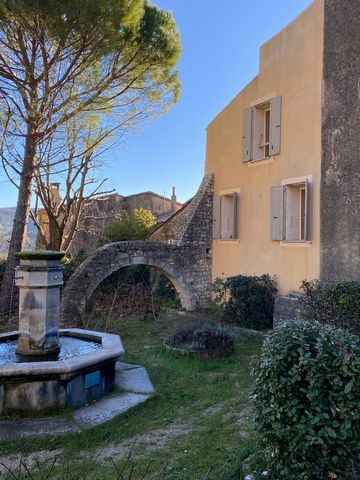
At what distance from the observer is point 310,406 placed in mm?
2486

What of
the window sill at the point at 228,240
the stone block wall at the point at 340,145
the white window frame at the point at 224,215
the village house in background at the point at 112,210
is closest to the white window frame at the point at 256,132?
the white window frame at the point at 224,215

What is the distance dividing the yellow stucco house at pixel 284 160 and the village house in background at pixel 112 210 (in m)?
8.29

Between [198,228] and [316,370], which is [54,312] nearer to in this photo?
[316,370]

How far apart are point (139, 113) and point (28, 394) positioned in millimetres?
10831

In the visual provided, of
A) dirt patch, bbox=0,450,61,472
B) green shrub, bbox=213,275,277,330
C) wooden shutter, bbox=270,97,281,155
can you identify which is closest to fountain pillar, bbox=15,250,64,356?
dirt patch, bbox=0,450,61,472

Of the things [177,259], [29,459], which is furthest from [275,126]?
[29,459]

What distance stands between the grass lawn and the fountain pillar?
1.56 m

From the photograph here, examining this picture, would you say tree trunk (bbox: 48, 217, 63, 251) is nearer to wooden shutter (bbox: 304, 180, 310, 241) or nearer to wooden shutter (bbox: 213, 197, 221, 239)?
wooden shutter (bbox: 213, 197, 221, 239)

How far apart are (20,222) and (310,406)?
10524 mm

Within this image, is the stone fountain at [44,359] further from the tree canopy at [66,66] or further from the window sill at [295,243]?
the tree canopy at [66,66]

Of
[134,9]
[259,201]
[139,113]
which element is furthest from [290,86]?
[139,113]

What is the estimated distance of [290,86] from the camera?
9.59 meters

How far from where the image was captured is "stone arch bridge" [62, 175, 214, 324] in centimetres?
995

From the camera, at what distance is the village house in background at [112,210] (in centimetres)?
1944
